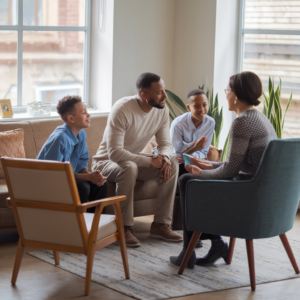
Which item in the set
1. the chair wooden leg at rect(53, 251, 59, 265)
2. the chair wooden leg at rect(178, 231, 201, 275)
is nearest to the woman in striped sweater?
the chair wooden leg at rect(178, 231, 201, 275)

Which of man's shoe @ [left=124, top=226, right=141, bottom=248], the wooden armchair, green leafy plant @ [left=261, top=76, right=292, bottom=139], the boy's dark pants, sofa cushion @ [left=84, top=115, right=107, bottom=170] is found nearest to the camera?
the wooden armchair

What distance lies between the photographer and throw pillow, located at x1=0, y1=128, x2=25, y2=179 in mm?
3652

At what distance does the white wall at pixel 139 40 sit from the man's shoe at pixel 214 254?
2167mm

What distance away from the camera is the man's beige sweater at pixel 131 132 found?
141 inches

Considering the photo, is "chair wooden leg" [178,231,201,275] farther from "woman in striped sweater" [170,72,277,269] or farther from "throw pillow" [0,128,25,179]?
"throw pillow" [0,128,25,179]

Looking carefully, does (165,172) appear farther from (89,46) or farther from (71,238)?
(89,46)

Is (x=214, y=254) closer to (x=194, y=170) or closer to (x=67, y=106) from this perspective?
(x=194, y=170)

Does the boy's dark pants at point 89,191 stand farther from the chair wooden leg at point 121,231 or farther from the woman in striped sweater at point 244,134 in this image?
the woman in striped sweater at point 244,134

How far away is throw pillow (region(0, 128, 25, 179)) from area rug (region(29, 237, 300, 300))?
0.78 m

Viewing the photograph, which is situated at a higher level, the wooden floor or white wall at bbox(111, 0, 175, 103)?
white wall at bbox(111, 0, 175, 103)

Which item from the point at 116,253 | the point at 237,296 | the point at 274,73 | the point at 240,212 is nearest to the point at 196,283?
the point at 237,296

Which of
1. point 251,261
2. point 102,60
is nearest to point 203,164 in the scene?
point 251,261

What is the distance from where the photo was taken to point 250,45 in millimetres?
5145

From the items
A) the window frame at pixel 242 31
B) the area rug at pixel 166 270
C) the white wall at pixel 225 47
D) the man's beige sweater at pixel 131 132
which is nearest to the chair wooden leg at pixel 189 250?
the area rug at pixel 166 270
